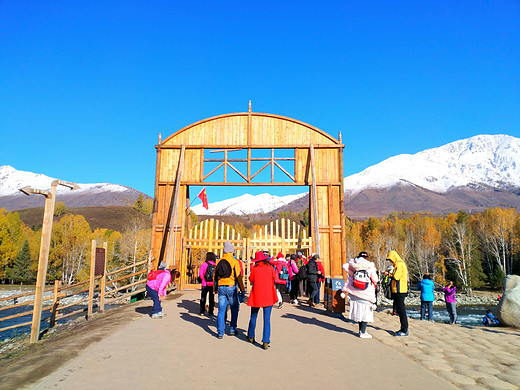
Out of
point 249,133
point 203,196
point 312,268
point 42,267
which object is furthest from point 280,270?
point 203,196

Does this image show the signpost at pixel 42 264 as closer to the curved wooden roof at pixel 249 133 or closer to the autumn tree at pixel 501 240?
the curved wooden roof at pixel 249 133

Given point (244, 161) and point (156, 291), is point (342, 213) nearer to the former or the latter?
point (244, 161)

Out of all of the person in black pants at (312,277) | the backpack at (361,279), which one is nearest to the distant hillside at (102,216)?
the person in black pants at (312,277)

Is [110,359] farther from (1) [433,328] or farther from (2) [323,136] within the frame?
(2) [323,136]

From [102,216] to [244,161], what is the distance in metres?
131

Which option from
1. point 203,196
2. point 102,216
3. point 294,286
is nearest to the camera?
point 294,286

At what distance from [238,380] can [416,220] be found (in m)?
85.9

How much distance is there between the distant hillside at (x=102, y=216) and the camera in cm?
12498

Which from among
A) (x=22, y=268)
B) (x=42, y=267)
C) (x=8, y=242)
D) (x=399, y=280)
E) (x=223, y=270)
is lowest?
(x=22, y=268)

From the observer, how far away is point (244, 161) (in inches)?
694

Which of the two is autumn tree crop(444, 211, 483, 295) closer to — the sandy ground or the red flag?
the red flag

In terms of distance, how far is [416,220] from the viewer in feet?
271

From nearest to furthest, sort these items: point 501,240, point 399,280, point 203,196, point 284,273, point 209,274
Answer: point 399,280 < point 209,274 < point 284,273 < point 203,196 < point 501,240

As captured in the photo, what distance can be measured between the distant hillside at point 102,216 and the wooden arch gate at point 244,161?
110 metres
